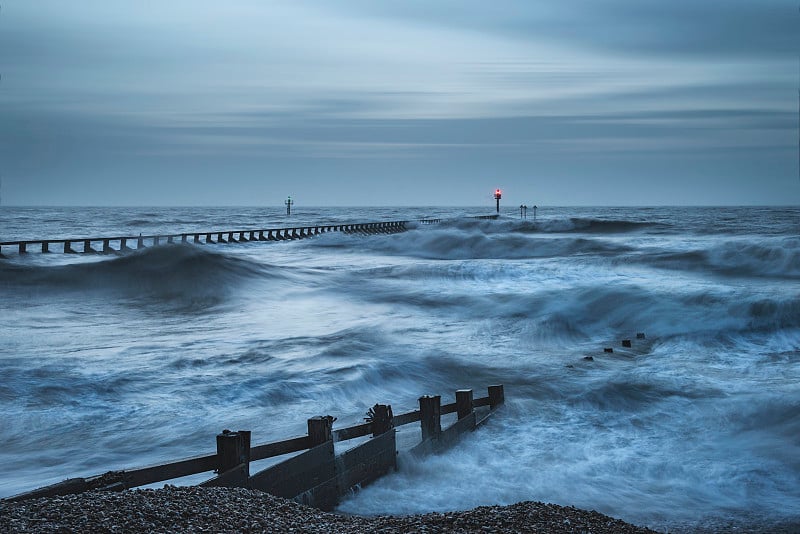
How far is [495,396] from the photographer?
992 cm

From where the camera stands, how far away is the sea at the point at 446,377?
776cm

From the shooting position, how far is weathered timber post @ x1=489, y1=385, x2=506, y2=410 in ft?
32.3

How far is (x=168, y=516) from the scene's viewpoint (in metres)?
4.36

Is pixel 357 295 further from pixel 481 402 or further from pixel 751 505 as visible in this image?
pixel 751 505

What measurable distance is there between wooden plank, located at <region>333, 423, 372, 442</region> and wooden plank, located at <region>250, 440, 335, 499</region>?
179 mm

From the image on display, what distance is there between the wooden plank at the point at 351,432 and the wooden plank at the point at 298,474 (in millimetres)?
179

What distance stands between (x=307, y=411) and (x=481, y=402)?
9.39 ft

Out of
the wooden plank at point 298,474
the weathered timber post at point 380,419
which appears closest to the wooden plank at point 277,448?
the wooden plank at point 298,474

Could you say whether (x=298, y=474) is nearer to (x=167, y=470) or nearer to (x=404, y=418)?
(x=167, y=470)

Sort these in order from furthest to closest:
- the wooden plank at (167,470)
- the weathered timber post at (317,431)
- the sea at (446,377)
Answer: the sea at (446,377) → the weathered timber post at (317,431) → the wooden plank at (167,470)

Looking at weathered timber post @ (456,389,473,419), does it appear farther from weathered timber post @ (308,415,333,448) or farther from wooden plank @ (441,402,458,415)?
weathered timber post @ (308,415,333,448)

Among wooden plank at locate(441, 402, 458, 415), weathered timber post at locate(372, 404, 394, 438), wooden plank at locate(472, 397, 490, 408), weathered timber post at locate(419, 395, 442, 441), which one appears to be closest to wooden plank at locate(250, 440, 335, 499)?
weathered timber post at locate(372, 404, 394, 438)

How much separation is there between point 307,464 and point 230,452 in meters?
0.75

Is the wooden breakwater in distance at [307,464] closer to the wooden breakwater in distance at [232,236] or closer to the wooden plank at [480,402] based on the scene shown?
the wooden plank at [480,402]
